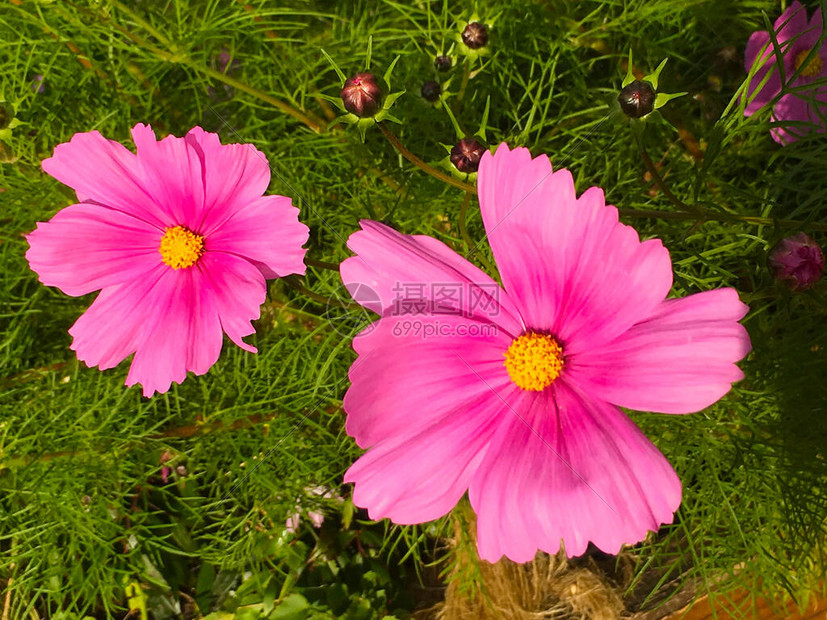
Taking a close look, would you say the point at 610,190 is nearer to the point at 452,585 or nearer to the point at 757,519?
the point at 757,519

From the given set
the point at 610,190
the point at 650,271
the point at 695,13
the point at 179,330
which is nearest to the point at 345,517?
the point at 179,330

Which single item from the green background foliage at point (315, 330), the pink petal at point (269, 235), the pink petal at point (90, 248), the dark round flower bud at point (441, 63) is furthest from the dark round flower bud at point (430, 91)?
the pink petal at point (90, 248)

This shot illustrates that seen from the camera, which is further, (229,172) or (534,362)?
(229,172)

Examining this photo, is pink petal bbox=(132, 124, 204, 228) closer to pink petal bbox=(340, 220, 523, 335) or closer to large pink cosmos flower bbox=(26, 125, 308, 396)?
large pink cosmos flower bbox=(26, 125, 308, 396)

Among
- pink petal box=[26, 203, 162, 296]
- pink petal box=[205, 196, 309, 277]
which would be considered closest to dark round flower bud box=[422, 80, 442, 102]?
pink petal box=[205, 196, 309, 277]

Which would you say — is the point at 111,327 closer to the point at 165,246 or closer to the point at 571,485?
the point at 165,246

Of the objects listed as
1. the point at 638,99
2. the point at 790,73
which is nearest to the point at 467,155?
the point at 638,99
